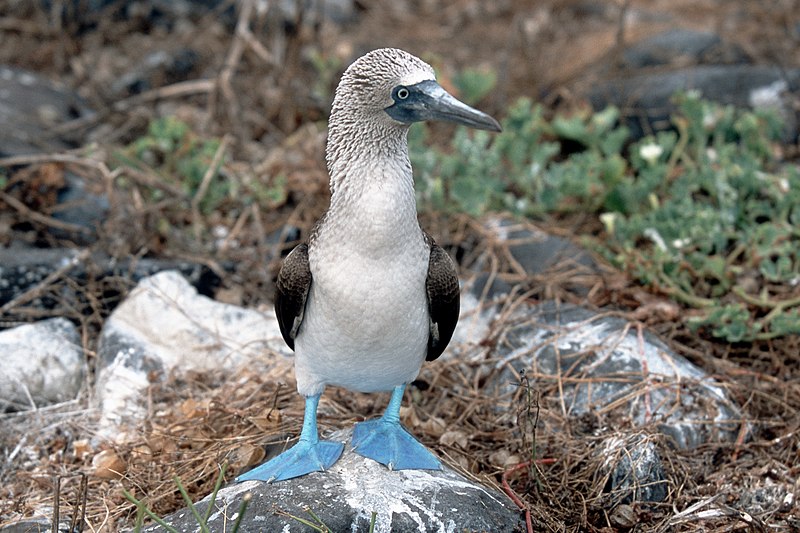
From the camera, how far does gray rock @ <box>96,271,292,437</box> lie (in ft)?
13.9

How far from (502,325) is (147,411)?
1.70m

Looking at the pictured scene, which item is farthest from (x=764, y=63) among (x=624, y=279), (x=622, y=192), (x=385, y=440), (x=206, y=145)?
(x=385, y=440)

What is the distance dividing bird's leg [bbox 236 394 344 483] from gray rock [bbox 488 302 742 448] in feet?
3.15

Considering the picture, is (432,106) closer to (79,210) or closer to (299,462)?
(299,462)

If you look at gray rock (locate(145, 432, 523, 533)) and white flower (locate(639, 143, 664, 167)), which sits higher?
white flower (locate(639, 143, 664, 167))

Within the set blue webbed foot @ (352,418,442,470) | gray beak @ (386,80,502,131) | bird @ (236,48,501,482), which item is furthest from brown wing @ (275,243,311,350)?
gray beak @ (386,80,502,131)

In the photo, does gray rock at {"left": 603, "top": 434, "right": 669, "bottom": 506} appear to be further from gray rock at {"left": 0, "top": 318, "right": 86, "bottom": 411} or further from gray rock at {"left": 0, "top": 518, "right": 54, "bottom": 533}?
gray rock at {"left": 0, "top": 318, "right": 86, "bottom": 411}

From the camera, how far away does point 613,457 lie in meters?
3.64

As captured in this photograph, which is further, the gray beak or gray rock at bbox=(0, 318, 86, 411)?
gray rock at bbox=(0, 318, 86, 411)

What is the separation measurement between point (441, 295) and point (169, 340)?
5.82 feet

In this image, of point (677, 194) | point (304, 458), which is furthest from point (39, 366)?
point (677, 194)

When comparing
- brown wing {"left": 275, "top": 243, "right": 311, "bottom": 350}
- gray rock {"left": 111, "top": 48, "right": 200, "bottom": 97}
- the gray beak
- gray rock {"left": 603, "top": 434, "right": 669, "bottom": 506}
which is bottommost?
gray rock {"left": 603, "top": 434, "right": 669, "bottom": 506}

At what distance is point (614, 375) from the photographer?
4.14m

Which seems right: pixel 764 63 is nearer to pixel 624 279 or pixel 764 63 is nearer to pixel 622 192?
pixel 622 192
